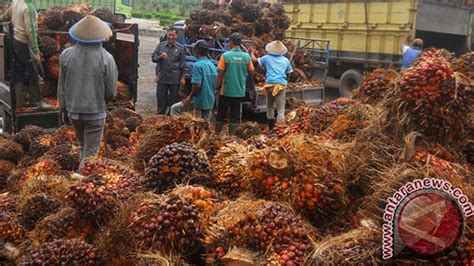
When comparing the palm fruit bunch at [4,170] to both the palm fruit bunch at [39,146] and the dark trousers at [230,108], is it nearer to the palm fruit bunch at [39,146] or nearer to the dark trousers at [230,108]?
the palm fruit bunch at [39,146]

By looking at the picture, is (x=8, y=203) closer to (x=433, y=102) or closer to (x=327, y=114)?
(x=327, y=114)

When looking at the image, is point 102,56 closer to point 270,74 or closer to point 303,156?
point 303,156

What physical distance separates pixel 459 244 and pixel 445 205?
0.18 meters

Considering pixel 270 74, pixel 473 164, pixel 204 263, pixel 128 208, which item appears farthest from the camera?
pixel 270 74

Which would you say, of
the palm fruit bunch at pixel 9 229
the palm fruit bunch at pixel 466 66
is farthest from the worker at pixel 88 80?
the palm fruit bunch at pixel 466 66

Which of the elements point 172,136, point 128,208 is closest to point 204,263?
point 128,208

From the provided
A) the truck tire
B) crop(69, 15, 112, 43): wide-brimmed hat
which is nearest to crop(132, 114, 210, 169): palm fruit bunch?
crop(69, 15, 112, 43): wide-brimmed hat

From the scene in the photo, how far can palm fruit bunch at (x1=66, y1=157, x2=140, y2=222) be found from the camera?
297cm

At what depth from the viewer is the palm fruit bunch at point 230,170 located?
316cm

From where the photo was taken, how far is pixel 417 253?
6.48 feet

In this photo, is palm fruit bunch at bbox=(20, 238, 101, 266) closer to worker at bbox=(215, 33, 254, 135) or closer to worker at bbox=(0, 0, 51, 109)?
worker at bbox=(215, 33, 254, 135)

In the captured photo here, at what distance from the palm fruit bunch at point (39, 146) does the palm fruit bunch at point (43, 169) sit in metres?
0.84

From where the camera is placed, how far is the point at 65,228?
3.04m

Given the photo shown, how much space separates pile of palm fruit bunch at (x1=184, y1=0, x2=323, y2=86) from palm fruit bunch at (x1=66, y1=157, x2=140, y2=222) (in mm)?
7466
